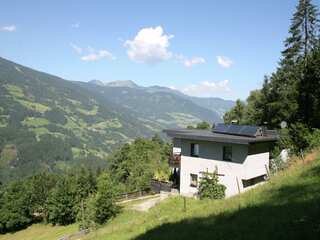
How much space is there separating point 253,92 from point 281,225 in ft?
162

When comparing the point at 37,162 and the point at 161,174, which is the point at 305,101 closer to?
the point at 161,174

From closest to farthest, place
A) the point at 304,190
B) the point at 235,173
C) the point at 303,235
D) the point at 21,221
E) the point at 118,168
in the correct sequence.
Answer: the point at 303,235 → the point at 304,190 → the point at 235,173 → the point at 21,221 → the point at 118,168

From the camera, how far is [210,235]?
10219mm

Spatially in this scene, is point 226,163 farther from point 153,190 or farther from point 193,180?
point 153,190

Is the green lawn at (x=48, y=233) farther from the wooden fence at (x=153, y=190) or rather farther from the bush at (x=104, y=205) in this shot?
the wooden fence at (x=153, y=190)

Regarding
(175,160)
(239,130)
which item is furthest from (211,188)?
(175,160)

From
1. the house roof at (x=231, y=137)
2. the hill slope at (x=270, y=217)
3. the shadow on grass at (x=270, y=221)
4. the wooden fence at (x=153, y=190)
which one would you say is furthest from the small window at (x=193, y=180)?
the shadow on grass at (x=270, y=221)

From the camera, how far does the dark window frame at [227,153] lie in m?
27.4

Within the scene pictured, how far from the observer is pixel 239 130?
28500mm

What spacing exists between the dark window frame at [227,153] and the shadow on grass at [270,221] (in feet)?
43.4

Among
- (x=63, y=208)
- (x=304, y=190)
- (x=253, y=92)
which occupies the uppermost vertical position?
(x=253, y=92)

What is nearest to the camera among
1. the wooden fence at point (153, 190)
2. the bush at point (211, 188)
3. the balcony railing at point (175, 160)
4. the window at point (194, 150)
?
the bush at point (211, 188)

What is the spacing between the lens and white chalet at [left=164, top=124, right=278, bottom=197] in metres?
26.7

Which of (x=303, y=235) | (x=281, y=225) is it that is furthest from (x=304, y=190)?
(x=303, y=235)
